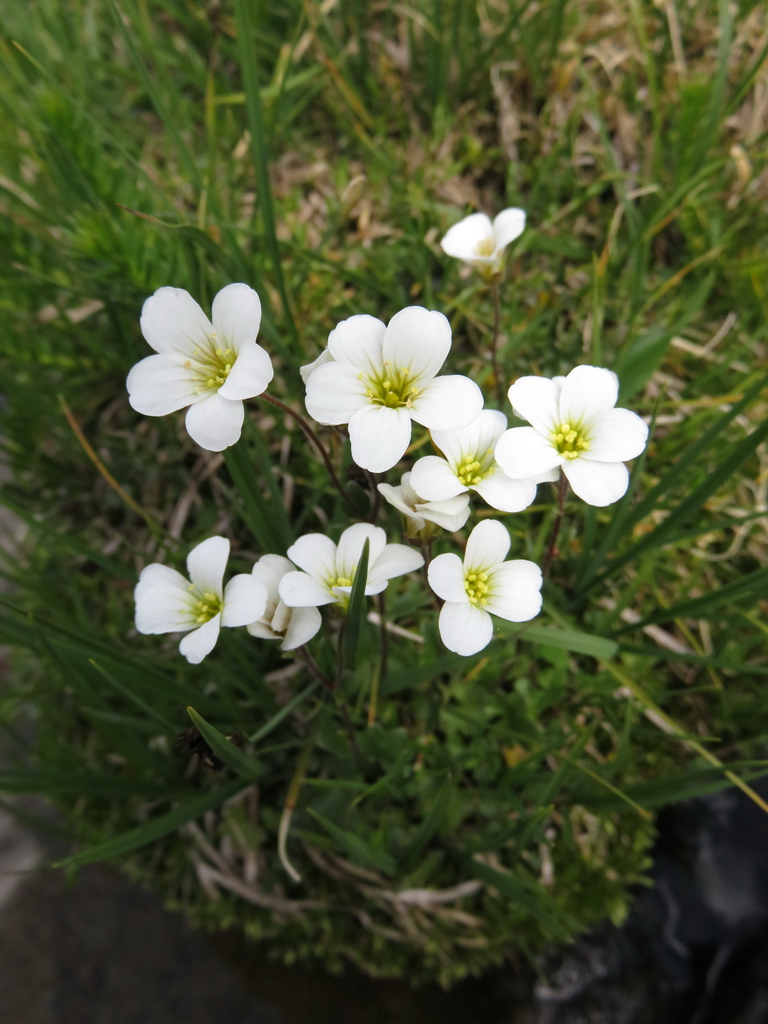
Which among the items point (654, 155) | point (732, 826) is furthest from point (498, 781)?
point (654, 155)

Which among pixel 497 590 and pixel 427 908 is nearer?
pixel 497 590

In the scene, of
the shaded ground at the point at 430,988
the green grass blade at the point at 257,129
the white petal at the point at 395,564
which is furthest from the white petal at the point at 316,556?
the shaded ground at the point at 430,988

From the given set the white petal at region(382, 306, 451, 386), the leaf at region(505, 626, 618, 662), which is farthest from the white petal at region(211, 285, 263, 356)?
the leaf at region(505, 626, 618, 662)

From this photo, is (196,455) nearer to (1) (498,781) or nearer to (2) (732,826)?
(1) (498,781)

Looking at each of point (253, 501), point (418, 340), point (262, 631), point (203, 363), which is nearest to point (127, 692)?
point (262, 631)

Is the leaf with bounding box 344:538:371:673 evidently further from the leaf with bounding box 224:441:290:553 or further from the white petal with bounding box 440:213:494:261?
the white petal with bounding box 440:213:494:261

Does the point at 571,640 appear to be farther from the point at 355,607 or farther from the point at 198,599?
the point at 198,599
